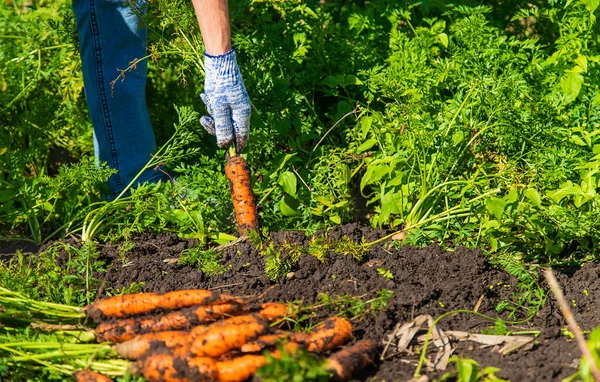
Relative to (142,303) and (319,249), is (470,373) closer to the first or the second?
(319,249)

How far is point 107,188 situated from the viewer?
4.19m

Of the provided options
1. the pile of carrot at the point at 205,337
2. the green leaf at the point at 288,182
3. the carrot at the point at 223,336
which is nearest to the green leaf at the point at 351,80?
the green leaf at the point at 288,182

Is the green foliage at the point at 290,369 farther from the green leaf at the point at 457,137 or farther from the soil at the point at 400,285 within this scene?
the green leaf at the point at 457,137

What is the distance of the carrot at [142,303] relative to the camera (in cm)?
285

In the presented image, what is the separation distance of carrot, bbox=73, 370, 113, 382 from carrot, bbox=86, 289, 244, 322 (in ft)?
0.94

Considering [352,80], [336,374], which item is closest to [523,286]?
[336,374]

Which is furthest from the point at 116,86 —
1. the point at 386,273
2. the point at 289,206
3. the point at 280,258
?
the point at 386,273

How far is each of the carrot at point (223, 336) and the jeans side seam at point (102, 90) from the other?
1.91 m

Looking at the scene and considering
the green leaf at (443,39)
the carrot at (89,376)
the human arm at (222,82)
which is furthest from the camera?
the green leaf at (443,39)

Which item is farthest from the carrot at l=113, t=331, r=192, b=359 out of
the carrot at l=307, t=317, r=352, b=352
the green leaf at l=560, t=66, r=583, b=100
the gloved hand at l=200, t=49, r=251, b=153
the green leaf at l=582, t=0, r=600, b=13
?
the green leaf at l=582, t=0, r=600, b=13

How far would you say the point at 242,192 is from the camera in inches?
144

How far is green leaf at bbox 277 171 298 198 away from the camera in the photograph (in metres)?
3.80

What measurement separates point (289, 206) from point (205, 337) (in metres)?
1.40

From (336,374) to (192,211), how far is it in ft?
4.93
